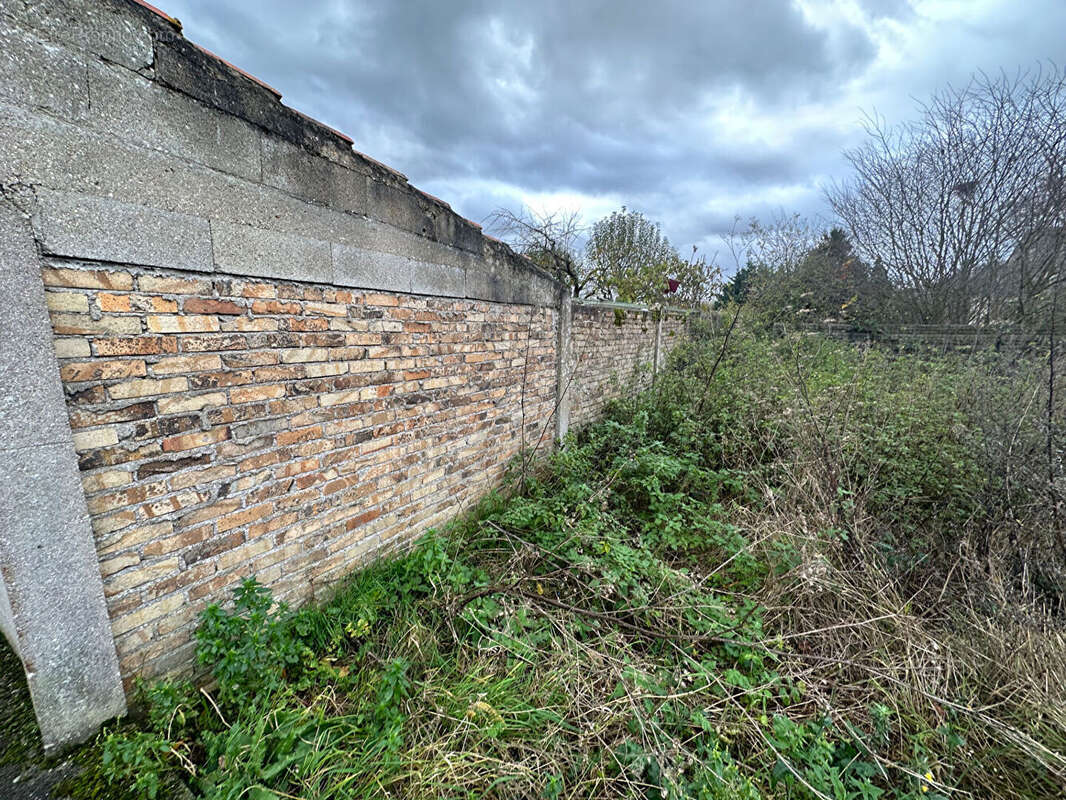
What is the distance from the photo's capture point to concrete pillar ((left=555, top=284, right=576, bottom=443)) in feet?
16.5

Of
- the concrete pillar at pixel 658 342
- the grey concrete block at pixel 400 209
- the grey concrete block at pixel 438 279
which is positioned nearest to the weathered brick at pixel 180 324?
the grey concrete block at pixel 400 209

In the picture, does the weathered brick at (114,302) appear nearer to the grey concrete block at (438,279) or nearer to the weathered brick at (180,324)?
the weathered brick at (180,324)

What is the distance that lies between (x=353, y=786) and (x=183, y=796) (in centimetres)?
60

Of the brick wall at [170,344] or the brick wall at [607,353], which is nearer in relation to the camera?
the brick wall at [170,344]

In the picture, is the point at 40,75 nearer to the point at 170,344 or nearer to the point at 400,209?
the point at 170,344

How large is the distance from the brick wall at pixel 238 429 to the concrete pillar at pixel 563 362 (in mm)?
1964

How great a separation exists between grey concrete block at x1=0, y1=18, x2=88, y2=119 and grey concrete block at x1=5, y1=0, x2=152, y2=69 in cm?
4

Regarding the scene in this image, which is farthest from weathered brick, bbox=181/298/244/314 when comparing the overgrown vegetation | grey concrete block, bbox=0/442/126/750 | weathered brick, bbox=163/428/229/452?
the overgrown vegetation

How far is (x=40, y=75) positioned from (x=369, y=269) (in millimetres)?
1396

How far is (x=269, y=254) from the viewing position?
207 centimetres

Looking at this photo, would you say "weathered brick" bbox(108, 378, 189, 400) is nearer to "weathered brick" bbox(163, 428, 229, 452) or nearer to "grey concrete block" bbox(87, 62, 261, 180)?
"weathered brick" bbox(163, 428, 229, 452)

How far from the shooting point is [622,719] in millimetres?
1969

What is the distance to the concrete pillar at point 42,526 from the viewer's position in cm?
134

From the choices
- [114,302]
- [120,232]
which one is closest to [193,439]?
[114,302]
